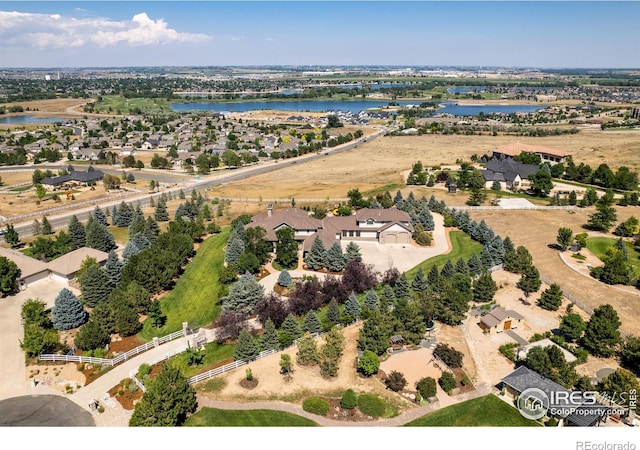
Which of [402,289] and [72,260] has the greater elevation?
[402,289]

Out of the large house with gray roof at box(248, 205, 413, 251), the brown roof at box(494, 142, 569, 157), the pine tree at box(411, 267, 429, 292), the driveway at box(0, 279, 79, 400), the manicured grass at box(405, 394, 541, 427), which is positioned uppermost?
the brown roof at box(494, 142, 569, 157)

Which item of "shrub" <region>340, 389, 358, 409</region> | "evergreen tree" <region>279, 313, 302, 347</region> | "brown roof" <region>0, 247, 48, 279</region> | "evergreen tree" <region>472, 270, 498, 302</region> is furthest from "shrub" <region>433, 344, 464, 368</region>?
"brown roof" <region>0, 247, 48, 279</region>

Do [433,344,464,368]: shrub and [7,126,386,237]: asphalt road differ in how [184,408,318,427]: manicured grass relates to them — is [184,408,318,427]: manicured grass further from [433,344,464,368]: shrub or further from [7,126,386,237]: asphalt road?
[7,126,386,237]: asphalt road

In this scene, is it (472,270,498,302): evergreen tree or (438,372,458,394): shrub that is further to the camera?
(472,270,498,302): evergreen tree

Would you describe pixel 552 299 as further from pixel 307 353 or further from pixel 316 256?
pixel 307 353

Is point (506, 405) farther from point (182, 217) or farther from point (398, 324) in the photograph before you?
point (182, 217)

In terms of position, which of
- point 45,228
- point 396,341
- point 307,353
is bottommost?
point 396,341

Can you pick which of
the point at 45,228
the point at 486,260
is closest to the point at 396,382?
the point at 486,260

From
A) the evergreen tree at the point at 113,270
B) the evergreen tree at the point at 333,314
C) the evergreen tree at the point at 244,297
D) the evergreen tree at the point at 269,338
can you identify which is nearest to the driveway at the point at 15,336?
the evergreen tree at the point at 113,270
